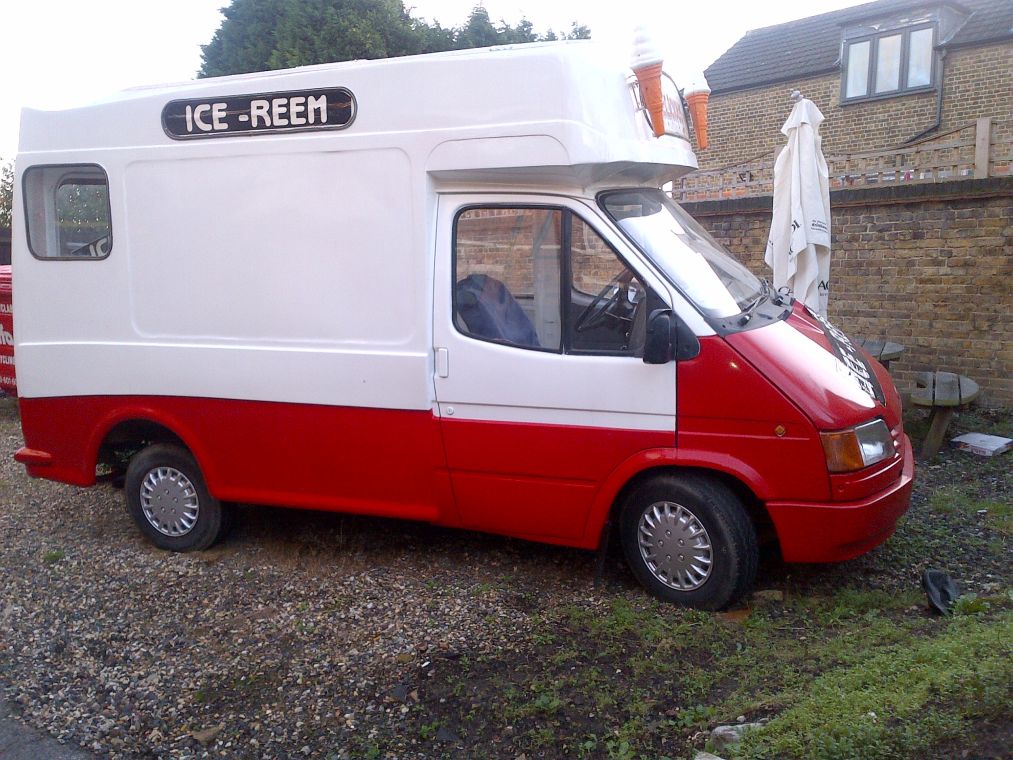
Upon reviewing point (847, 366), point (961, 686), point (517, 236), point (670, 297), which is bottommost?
point (961, 686)

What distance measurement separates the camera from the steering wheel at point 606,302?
4.38 metres

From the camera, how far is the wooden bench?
279 inches

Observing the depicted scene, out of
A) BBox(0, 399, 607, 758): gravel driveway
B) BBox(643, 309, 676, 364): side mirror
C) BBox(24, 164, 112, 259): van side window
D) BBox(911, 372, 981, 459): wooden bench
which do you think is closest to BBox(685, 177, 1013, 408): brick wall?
BBox(911, 372, 981, 459): wooden bench

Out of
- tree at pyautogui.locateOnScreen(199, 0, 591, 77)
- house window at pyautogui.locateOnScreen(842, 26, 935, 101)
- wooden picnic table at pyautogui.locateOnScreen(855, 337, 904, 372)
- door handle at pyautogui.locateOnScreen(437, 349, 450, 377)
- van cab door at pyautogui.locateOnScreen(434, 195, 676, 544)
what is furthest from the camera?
house window at pyautogui.locateOnScreen(842, 26, 935, 101)

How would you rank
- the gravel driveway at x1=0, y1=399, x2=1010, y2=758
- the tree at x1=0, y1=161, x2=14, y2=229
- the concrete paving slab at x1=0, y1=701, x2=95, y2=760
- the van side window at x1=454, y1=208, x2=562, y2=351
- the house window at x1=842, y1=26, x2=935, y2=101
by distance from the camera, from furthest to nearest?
the house window at x1=842, y1=26, x2=935, y2=101 < the tree at x1=0, y1=161, x2=14, y2=229 < the van side window at x1=454, y1=208, x2=562, y2=351 < the gravel driveway at x1=0, y1=399, x2=1010, y2=758 < the concrete paving slab at x1=0, y1=701, x2=95, y2=760

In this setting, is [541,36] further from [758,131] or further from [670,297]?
[670,297]

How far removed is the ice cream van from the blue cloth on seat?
1 centimetres

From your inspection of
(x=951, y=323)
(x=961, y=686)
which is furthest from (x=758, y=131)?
(x=961, y=686)

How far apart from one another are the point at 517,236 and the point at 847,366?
5.90 ft

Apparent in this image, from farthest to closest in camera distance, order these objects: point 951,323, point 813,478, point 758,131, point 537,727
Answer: point 758,131 → point 951,323 → point 813,478 → point 537,727

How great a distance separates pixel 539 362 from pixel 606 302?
46 cm

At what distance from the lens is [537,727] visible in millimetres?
3451

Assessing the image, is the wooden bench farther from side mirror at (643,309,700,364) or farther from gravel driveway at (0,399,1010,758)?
side mirror at (643,309,700,364)

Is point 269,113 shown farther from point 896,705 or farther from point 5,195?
point 5,195
